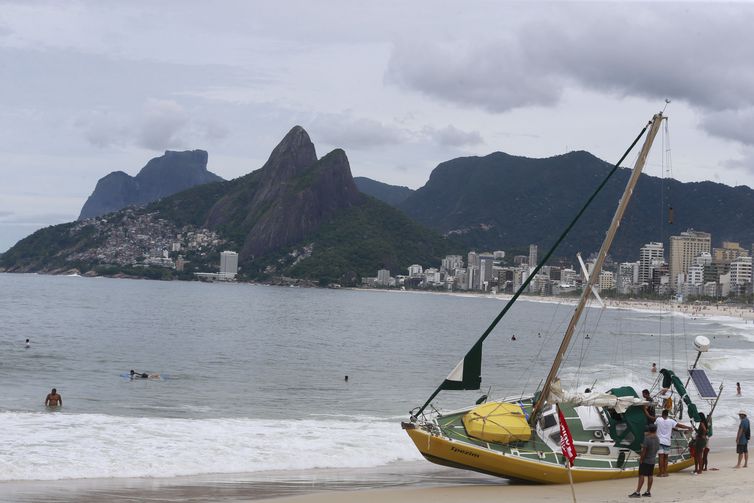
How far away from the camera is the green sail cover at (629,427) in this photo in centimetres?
1819

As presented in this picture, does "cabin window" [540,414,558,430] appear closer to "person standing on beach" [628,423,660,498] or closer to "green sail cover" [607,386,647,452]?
"green sail cover" [607,386,647,452]

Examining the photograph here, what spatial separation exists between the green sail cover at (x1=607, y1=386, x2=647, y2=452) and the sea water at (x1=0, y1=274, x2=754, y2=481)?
2.87 meters

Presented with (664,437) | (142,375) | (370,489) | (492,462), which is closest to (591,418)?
(664,437)

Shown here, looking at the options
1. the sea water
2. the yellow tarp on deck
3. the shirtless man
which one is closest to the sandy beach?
the yellow tarp on deck

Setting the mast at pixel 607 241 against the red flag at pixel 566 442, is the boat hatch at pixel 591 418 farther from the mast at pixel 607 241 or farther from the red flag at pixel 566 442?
the red flag at pixel 566 442

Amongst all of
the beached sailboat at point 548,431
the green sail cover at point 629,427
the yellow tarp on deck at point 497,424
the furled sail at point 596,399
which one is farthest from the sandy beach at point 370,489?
the furled sail at point 596,399

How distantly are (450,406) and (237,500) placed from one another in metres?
16.6

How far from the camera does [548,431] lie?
18078 mm

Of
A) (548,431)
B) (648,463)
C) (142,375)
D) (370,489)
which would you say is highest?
(548,431)

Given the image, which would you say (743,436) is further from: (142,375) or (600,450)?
(142,375)

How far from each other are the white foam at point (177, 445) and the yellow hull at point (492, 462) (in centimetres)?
437

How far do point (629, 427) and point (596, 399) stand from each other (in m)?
0.91

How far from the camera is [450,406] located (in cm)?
3198

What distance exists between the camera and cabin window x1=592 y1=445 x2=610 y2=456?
18.1m
